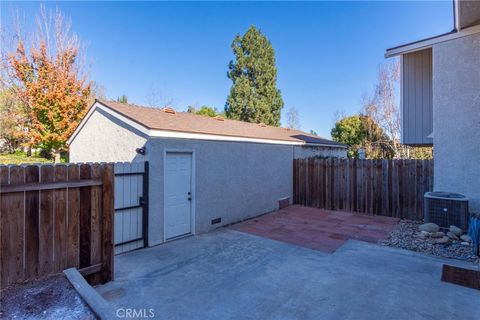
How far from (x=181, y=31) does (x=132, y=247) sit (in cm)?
1364

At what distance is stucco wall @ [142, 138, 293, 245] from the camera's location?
20.1 feet

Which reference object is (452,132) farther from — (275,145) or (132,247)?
(132,247)

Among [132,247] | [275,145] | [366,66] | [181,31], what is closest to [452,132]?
[275,145]

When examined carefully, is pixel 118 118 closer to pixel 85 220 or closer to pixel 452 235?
pixel 85 220

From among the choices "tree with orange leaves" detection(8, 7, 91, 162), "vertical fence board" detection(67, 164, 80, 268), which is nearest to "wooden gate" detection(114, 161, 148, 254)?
"vertical fence board" detection(67, 164, 80, 268)

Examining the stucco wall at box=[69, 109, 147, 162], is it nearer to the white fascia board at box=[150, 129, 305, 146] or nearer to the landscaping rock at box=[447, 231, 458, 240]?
the white fascia board at box=[150, 129, 305, 146]

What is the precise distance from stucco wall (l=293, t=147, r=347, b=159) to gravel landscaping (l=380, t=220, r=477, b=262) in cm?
523

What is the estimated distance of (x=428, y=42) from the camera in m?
7.15

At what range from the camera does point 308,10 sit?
12031 mm

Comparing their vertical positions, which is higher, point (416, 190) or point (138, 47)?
point (138, 47)

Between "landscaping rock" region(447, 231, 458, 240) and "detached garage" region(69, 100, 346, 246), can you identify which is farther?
"detached garage" region(69, 100, 346, 246)

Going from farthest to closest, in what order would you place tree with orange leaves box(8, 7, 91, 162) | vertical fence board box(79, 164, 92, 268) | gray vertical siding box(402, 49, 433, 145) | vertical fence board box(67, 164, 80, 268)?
tree with orange leaves box(8, 7, 91, 162), gray vertical siding box(402, 49, 433, 145), vertical fence board box(79, 164, 92, 268), vertical fence board box(67, 164, 80, 268)

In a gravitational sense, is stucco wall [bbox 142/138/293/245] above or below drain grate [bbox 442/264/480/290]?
above

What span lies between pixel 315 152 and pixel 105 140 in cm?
944
